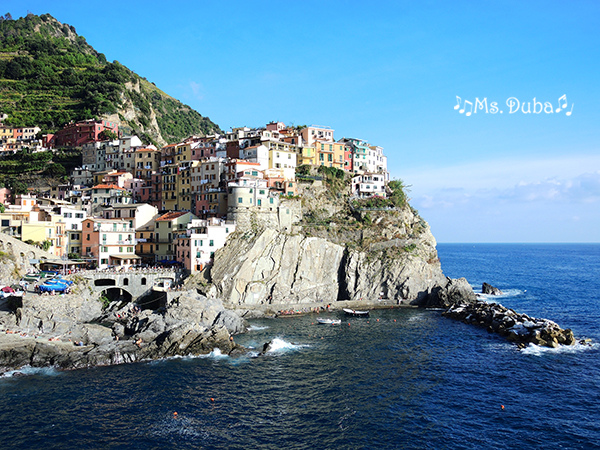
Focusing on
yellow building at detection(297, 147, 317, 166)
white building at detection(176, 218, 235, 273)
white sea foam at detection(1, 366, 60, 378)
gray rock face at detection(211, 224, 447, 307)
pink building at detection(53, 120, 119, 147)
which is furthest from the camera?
pink building at detection(53, 120, 119, 147)

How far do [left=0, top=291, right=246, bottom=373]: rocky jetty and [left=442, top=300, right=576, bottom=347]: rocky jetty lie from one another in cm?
3504

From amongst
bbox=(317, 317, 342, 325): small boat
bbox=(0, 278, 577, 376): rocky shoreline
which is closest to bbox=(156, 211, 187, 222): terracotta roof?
bbox=(0, 278, 577, 376): rocky shoreline

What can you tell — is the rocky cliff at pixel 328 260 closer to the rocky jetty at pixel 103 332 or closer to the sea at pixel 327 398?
the rocky jetty at pixel 103 332

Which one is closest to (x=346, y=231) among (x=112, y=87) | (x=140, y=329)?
(x=140, y=329)

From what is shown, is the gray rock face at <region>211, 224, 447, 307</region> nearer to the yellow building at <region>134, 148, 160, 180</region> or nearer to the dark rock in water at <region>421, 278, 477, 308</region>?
the dark rock in water at <region>421, 278, 477, 308</region>

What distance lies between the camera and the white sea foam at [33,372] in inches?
1820

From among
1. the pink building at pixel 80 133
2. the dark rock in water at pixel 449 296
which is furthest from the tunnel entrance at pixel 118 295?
the pink building at pixel 80 133

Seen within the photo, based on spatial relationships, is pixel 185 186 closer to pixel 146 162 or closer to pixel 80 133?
pixel 146 162

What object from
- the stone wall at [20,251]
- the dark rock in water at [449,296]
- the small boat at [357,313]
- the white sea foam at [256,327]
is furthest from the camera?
the dark rock in water at [449,296]

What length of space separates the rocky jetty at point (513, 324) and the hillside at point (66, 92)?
98.0 m

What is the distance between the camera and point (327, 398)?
42156mm

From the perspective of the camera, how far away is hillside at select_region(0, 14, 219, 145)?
136 m

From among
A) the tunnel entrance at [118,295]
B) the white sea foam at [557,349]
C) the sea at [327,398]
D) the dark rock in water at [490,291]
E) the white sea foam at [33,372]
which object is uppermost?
the tunnel entrance at [118,295]

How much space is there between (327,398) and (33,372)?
29256mm
